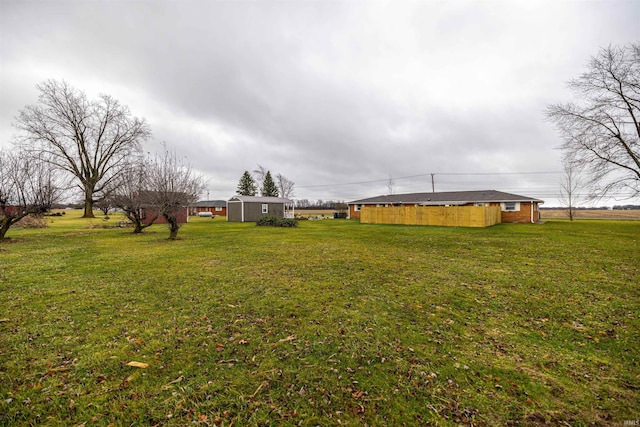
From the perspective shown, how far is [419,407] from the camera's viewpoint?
2.63 meters

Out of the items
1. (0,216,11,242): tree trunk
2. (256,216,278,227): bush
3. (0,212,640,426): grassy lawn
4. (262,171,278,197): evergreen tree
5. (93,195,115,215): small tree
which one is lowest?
(0,212,640,426): grassy lawn

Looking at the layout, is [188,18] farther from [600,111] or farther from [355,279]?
[600,111]

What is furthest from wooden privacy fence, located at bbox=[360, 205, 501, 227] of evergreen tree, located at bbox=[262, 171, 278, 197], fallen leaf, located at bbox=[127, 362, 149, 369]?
evergreen tree, located at bbox=[262, 171, 278, 197]

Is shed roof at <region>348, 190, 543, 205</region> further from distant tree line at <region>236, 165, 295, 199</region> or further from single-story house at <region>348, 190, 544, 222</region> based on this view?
distant tree line at <region>236, 165, 295, 199</region>

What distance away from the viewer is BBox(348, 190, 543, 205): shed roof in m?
28.3

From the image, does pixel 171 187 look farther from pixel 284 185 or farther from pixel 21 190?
pixel 284 185

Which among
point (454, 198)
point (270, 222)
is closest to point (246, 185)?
point (270, 222)

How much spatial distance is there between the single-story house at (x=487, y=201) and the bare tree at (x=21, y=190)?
25451 millimetres

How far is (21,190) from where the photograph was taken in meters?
14.2

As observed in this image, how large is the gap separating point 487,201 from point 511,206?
2301 millimetres

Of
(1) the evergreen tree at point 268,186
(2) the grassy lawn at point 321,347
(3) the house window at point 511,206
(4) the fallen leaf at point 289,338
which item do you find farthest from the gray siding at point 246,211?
(4) the fallen leaf at point 289,338

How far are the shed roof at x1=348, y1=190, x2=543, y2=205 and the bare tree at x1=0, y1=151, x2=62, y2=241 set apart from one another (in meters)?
31.2

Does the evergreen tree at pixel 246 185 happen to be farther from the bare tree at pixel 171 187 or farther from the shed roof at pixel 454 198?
the bare tree at pixel 171 187

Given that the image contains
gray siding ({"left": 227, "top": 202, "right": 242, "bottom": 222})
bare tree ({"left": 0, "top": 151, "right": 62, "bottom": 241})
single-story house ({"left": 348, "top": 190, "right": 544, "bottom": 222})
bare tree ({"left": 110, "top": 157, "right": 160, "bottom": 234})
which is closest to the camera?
bare tree ({"left": 0, "top": 151, "right": 62, "bottom": 241})
